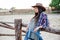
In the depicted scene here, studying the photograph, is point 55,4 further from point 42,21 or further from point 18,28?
point 42,21

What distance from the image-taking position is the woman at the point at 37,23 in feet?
13.4

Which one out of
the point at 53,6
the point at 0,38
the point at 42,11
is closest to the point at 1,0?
the point at 53,6

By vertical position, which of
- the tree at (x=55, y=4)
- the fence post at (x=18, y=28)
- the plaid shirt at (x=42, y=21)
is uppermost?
the plaid shirt at (x=42, y=21)

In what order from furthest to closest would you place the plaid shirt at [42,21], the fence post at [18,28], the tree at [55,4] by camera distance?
the tree at [55,4] → the fence post at [18,28] → the plaid shirt at [42,21]

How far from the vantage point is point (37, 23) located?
164 inches

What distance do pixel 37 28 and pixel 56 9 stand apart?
2045 cm

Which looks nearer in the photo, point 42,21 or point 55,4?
point 42,21

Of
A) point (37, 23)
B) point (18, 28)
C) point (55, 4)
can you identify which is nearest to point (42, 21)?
point (37, 23)

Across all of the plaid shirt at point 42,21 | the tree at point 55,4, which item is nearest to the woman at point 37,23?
the plaid shirt at point 42,21

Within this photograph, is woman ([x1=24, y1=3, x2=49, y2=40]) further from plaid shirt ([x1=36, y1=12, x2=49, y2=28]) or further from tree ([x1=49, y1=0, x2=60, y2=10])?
tree ([x1=49, y1=0, x2=60, y2=10])

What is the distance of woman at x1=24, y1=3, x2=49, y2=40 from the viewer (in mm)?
4098

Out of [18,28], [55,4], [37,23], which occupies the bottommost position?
[55,4]

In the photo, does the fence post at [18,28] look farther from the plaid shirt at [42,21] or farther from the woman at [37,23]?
the plaid shirt at [42,21]

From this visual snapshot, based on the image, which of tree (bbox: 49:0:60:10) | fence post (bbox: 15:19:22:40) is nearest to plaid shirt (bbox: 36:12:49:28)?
fence post (bbox: 15:19:22:40)
